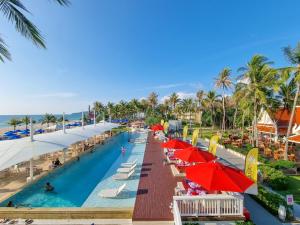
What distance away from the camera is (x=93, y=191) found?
→ 40.0 ft

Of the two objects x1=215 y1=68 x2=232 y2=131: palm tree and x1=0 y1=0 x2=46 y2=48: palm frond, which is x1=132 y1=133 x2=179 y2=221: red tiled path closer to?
x1=0 y1=0 x2=46 y2=48: palm frond

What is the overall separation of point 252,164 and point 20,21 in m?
9.42

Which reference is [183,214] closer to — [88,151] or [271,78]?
[88,151]

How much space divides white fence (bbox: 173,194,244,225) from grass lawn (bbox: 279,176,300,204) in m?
4.48

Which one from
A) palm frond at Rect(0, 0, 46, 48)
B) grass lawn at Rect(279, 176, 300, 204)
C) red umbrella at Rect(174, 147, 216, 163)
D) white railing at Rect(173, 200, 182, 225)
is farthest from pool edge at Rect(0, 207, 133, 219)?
grass lawn at Rect(279, 176, 300, 204)

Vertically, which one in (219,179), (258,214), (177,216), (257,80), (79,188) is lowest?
(79,188)

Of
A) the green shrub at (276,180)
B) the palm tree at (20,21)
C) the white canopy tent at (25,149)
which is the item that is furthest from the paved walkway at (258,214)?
the white canopy tent at (25,149)

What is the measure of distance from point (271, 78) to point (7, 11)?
2329 centimetres

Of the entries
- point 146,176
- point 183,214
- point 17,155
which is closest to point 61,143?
point 17,155

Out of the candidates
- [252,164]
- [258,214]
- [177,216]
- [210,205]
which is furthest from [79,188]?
[252,164]

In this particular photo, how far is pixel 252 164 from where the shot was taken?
8.65 meters

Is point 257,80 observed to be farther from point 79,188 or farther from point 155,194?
point 79,188

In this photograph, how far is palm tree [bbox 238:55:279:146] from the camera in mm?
21938

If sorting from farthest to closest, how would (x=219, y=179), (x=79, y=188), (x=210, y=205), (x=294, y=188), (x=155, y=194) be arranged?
(x=79, y=188)
(x=294, y=188)
(x=155, y=194)
(x=210, y=205)
(x=219, y=179)
